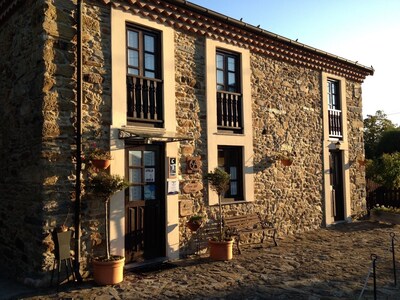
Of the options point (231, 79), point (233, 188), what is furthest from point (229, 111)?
point (233, 188)

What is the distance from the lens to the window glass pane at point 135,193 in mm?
7328

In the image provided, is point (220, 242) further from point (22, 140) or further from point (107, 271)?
point (22, 140)

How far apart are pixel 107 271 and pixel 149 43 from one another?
462 centimetres

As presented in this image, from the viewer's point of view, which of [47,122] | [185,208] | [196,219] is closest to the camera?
[47,122]

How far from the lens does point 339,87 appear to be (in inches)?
495

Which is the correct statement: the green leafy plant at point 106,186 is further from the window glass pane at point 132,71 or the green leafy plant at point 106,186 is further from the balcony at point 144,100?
the window glass pane at point 132,71

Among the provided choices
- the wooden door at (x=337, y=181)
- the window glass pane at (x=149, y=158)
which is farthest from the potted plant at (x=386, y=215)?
the window glass pane at (x=149, y=158)

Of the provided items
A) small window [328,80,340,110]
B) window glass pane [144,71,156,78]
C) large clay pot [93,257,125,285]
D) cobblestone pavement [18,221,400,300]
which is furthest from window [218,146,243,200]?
small window [328,80,340,110]

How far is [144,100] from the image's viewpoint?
7.61 m

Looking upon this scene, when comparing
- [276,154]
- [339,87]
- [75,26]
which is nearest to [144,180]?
[75,26]

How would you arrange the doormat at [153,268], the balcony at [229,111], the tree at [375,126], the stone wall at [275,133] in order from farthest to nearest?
the tree at [375,126], the balcony at [229,111], the stone wall at [275,133], the doormat at [153,268]

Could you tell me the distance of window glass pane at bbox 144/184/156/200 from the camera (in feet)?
24.9

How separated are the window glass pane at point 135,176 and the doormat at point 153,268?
1.67 m

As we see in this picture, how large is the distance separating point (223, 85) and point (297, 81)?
2.96 meters
